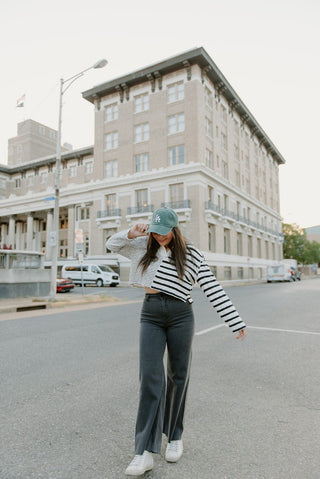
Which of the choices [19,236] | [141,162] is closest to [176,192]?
[141,162]

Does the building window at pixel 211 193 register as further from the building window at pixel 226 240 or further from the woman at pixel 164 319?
the woman at pixel 164 319

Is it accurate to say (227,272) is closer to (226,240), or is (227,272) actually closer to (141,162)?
(226,240)

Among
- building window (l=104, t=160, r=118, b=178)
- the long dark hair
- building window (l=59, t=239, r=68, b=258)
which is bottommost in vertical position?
the long dark hair

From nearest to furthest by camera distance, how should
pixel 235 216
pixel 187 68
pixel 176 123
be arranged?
1. pixel 187 68
2. pixel 176 123
3. pixel 235 216

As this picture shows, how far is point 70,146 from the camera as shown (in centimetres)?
7888

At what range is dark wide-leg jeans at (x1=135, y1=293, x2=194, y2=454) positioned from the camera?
2.54 m

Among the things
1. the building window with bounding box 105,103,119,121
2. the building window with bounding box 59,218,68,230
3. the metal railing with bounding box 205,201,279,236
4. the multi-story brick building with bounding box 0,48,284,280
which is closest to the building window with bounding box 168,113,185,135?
the multi-story brick building with bounding box 0,48,284,280

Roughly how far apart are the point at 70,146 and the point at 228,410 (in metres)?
81.6

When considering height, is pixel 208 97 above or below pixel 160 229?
above

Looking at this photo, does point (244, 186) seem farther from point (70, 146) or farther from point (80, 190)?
point (70, 146)

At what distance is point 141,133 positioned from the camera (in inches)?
1521

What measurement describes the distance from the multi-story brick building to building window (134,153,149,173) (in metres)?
0.11

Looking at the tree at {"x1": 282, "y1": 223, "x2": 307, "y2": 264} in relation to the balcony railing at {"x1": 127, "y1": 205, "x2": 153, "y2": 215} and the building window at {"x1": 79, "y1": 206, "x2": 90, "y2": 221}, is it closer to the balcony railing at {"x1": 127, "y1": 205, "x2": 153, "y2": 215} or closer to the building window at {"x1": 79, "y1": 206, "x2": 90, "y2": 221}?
the balcony railing at {"x1": 127, "y1": 205, "x2": 153, "y2": 215}

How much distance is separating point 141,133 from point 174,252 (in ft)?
124
